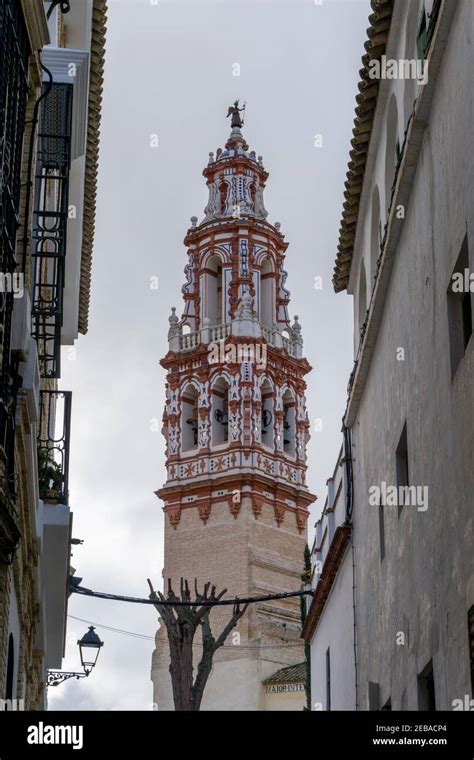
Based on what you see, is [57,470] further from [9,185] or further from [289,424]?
[289,424]

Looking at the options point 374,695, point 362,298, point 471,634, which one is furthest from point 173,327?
point 471,634

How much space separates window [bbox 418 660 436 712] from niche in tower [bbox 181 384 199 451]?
Result: 4102cm

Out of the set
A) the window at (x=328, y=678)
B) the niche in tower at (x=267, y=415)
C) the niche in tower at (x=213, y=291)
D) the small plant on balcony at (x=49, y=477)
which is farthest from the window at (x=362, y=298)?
the niche in tower at (x=213, y=291)

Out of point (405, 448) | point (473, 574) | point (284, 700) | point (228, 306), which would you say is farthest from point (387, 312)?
point (228, 306)

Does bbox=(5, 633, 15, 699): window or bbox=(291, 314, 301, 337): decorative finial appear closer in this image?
bbox=(5, 633, 15, 699): window

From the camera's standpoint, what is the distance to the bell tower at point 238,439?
49.2m

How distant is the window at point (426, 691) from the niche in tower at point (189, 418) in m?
41.0

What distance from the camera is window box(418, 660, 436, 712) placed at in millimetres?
10875

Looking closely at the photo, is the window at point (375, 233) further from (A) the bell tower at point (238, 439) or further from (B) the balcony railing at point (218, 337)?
(B) the balcony railing at point (218, 337)

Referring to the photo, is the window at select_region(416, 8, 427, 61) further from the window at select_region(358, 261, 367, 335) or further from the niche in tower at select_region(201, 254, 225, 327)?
the niche in tower at select_region(201, 254, 225, 327)

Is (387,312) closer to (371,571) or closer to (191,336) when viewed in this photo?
(371,571)

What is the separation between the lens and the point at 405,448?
12.3 metres

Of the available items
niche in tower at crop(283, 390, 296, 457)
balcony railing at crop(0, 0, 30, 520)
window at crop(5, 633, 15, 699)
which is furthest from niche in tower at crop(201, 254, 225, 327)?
balcony railing at crop(0, 0, 30, 520)

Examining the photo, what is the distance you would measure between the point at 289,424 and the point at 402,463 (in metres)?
41.0
